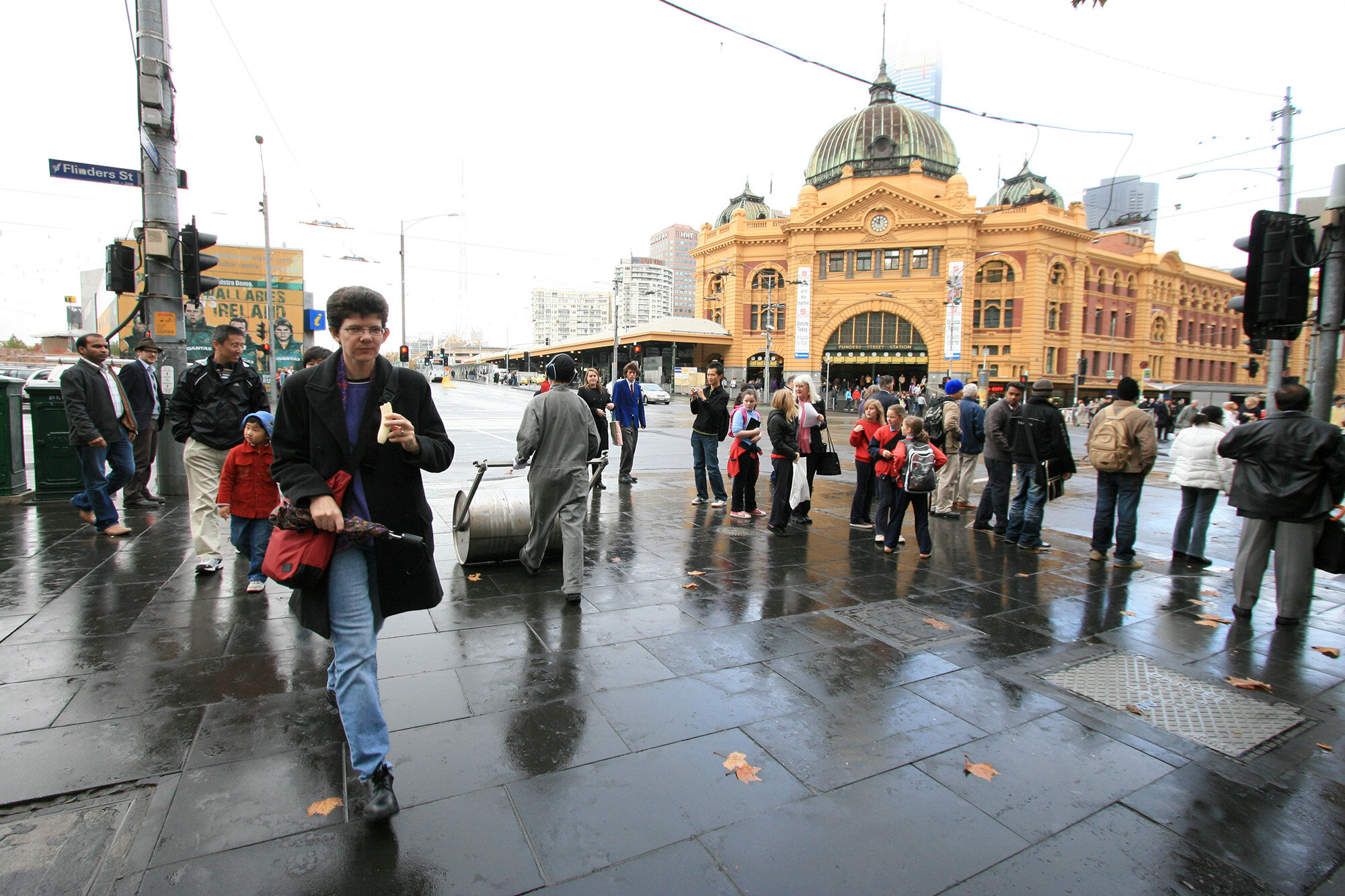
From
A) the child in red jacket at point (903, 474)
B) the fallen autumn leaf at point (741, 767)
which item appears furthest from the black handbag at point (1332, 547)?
the fallen autumn leaf at point (741, 767)

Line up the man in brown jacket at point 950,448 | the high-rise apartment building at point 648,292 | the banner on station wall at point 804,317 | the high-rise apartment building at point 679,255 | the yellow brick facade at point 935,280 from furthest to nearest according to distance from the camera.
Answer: the high-rise apartment building at point 679,255
the high-rise apartment building at point 648,292
the banner on station wall at point 804,317
the yellow brick facade at point 935,280
the man in brown jacket at point 950,448

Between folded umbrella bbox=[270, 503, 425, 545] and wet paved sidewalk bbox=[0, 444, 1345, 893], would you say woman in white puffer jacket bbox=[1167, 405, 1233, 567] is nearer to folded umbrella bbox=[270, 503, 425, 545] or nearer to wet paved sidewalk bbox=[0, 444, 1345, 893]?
wet paved sidewalk bbox=[0, 444, 1345, 893]

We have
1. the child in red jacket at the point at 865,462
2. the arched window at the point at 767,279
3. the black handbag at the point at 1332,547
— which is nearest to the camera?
the black handbag at the point at 1332,547

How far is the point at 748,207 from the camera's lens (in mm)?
64688

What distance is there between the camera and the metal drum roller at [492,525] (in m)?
5.69

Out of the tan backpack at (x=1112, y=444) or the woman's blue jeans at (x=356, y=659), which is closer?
the woman's blue jeans at (x=356, y=659)

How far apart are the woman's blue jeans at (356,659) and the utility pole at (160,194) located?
6443 millimetres

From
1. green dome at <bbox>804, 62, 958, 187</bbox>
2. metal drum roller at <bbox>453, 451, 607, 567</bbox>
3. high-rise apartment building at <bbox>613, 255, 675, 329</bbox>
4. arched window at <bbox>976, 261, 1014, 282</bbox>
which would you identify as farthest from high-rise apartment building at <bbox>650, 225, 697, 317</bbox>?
metal drum roller at <bbox>453, 451, 607, 567</bbox>

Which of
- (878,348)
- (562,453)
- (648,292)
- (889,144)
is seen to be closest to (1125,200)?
(562,453)

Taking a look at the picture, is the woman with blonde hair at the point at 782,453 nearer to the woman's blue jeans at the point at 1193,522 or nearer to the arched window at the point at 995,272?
the woman's blue jeans at the point at 1193,522

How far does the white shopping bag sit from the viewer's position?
7844 millimetres

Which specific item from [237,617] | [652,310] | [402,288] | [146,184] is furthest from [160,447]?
[652,310]

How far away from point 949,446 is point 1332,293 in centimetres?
464

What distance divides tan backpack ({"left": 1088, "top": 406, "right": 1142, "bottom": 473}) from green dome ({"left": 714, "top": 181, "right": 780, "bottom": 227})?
6091 centimetres
